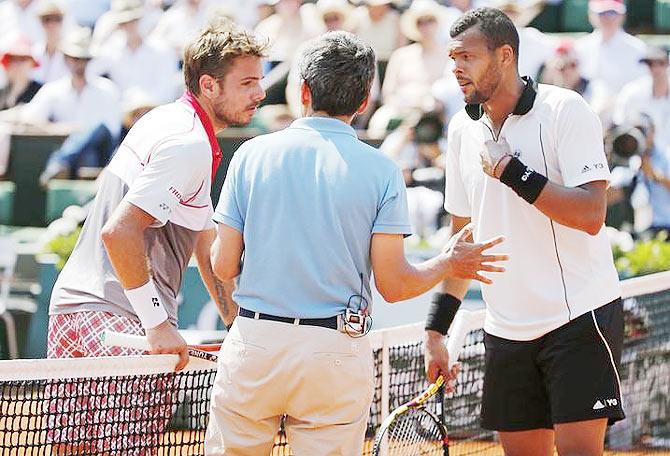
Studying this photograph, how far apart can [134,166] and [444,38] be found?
27.5ft

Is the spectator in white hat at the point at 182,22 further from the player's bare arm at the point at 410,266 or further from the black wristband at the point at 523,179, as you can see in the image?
the player's bare arm at the point at 410,266

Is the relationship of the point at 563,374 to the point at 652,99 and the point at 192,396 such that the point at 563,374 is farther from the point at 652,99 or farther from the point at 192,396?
the point at 652,99

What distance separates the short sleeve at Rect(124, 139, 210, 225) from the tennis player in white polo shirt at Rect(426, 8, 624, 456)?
94cm

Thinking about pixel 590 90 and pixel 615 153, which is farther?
pixel 590 90

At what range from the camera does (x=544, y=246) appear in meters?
4.46

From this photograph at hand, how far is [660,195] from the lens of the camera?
9883 millimetres

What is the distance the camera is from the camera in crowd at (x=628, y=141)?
32.4 feet

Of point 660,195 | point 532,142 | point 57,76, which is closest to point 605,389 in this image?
point 532,142

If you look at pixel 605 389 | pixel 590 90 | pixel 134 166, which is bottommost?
pixel 605 389

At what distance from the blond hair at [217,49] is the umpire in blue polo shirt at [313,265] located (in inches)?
22.1

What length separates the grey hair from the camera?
3.68 meters

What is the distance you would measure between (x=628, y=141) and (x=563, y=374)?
574 cm

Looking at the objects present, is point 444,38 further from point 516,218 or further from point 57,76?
point 516,218

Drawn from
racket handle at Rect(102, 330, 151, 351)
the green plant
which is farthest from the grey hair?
the green plant
